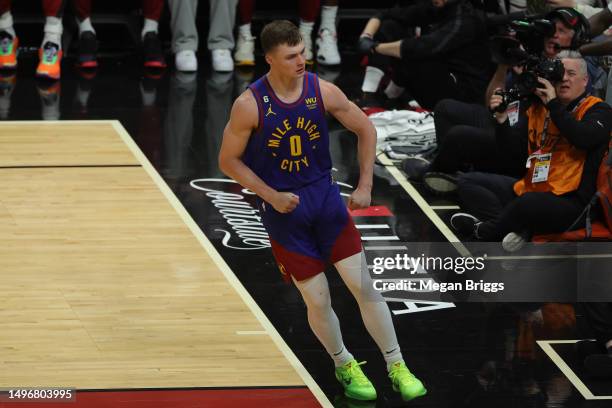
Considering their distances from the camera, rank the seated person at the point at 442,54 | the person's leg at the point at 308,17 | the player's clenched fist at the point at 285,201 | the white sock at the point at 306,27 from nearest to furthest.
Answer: the player's clenched fist at the point at 285,201 → the seated person at the point at 442,54 → the person's leg at the point at 308,17 → the white sock at the point at 306,27

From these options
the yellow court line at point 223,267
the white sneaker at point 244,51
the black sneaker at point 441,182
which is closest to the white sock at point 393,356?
the yellow court line at point 223,267

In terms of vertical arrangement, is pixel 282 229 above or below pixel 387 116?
above

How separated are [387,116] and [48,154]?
271 cm

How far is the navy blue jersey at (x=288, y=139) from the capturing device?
5.30 m

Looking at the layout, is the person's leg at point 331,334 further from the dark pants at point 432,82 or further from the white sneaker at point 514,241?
the dark pants at point 432,82

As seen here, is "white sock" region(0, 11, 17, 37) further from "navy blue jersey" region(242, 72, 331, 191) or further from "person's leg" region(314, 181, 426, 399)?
"person's leg" region(314, 181, 426, 399)

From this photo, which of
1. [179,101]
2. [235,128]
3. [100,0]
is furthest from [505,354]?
[100,0]

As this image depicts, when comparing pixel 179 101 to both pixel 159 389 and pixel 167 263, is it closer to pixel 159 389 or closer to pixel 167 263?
pixel 167 263

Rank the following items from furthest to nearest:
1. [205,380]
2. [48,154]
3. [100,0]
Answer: [100,0]
[48,154]
[205,380]

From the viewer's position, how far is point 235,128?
5305 mm

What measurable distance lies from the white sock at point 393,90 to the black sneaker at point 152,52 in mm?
2425

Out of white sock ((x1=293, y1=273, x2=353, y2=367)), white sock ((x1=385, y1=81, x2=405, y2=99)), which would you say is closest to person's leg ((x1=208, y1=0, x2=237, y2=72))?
white sock ((x1=385, y1=81, x2=405, y2=99))

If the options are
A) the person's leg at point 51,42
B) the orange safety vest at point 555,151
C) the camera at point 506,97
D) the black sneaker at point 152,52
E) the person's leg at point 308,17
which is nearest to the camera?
the orange safety vest at point 555,151

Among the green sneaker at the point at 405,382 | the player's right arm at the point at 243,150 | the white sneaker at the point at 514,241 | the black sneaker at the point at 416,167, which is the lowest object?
the black sneaker at the point at 416,167
